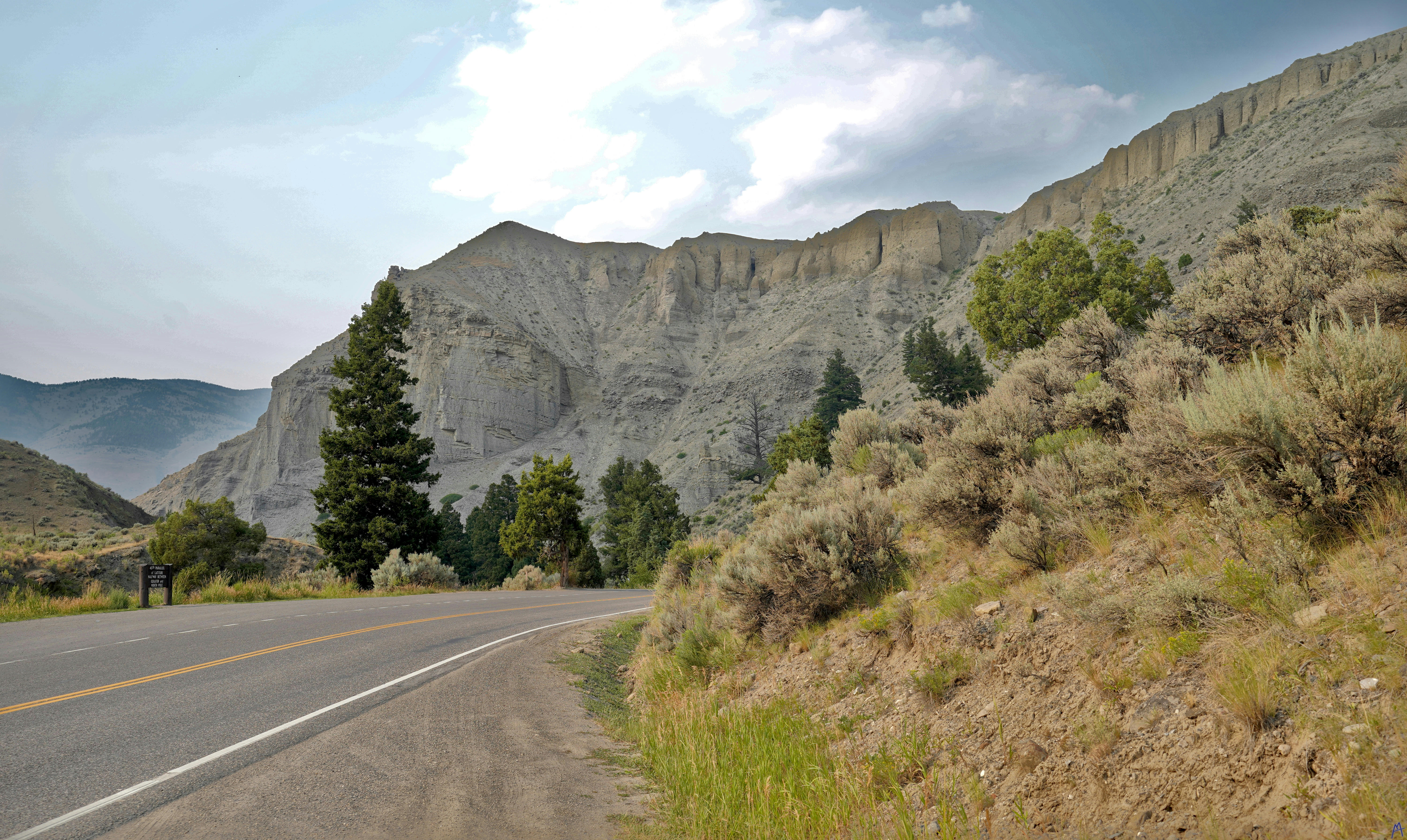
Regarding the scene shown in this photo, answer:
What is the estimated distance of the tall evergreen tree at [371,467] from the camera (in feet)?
102

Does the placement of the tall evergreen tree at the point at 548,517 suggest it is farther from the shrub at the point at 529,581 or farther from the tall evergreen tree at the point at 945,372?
the tall evergreen tree at the point at 945,372

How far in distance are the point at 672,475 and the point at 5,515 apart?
54000mm

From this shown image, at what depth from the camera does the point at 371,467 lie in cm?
3250

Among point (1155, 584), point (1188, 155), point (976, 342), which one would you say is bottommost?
point (1155, 584)

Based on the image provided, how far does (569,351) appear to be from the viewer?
104 m


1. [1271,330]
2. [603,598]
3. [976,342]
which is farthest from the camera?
[976,342]

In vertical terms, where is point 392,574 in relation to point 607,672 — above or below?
below

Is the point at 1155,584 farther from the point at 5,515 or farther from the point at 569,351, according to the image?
the point at 569,351

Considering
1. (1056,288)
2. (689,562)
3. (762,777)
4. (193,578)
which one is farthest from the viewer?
(1056,288)

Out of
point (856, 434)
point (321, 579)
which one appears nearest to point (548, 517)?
point (321, 579)

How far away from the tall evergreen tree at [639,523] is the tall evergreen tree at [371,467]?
17.3 m

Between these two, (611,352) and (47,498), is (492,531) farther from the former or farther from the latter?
(611,352)

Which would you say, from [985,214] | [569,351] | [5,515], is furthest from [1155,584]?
[985,214]

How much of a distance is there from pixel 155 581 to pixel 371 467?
1516 centimetres
